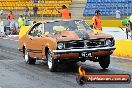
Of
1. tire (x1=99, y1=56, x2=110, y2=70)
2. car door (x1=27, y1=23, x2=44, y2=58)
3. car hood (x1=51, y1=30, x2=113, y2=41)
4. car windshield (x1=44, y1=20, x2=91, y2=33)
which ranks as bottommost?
tire (x1=99, y1=56, x2=110, y2=70)

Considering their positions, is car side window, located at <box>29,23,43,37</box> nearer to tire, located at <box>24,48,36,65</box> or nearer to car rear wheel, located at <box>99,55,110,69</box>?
tire, located at <box>24,48,36,65</box>

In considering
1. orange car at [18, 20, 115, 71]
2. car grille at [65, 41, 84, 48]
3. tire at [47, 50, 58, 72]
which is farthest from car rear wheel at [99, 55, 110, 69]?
tire at [47, 50, 58, 72]

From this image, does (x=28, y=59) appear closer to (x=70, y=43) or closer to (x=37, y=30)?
(x=37, y=30)

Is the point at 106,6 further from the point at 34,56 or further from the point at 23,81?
the point at 23,81

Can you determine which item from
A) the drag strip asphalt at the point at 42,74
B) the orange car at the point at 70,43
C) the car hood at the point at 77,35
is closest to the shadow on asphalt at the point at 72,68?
the drag strip asphalt at the point at 42,74

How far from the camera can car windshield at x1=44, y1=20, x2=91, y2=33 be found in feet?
46.5

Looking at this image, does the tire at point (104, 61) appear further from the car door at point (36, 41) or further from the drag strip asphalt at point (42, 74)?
the car door at point (36, 41)

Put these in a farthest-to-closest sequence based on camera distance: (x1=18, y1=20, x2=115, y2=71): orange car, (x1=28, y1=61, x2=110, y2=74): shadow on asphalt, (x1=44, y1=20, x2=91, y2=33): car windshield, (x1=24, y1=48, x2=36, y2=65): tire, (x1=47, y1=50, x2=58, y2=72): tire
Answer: (x1=24, y1=48, x2=36, y2=65): tire, (x1=44, y1=20, x2=91, y2=33): car windshield, (x1=28, y1=61, x2=110, y2=74): shadow on asphalt, (x1=47, y1=50, x2=58, y2=72): tire, (x1=18, y1=20, x2=115, y2=71): orange car

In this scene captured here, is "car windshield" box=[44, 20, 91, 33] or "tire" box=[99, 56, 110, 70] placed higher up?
"car windshield" box=[44, 20, 91, 33]

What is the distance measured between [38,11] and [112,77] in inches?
1792

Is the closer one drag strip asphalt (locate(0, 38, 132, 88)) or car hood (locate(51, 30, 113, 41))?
drag strip asphalt (locate(0, 38, 132, 88))

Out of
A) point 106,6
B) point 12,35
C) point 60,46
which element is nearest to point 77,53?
point 60,46

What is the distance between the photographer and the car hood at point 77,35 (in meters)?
13.0

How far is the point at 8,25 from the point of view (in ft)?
130
